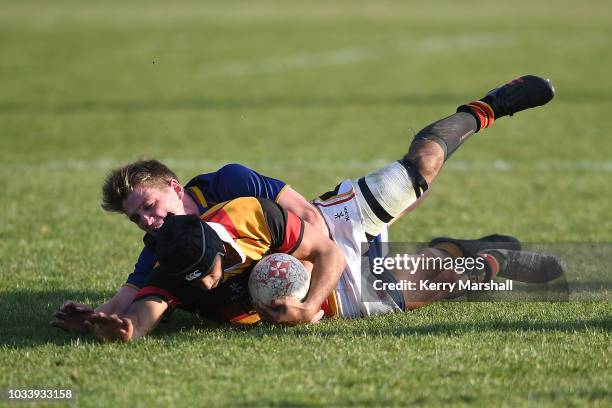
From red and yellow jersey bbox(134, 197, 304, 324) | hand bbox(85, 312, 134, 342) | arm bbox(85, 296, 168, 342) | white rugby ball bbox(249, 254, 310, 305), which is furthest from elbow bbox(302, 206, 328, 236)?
hand bbox(85, 312, 134, 342)

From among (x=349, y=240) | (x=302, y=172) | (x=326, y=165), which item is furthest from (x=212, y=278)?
(x=326, y=165)

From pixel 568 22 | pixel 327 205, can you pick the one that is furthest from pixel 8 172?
pixel 568 22

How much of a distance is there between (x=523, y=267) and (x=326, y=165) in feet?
20.6

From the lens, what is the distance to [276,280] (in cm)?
558

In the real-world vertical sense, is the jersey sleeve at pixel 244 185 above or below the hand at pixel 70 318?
above

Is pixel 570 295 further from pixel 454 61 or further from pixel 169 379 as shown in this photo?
pixel 454 61

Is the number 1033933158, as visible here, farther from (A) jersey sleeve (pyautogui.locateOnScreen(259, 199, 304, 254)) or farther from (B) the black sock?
(B) the black sock

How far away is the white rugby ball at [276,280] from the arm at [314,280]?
0.16 feet

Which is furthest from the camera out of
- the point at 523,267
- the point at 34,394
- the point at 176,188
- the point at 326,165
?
the point at 326,165

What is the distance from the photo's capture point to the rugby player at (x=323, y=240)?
215 inches

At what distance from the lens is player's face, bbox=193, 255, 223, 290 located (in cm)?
536

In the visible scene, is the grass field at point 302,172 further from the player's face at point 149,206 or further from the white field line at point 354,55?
the player's face at point 149,206

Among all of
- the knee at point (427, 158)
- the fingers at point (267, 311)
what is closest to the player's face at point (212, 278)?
the fingers at point (267, 311)

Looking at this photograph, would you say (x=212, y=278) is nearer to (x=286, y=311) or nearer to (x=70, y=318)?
(x=286, y=311)
